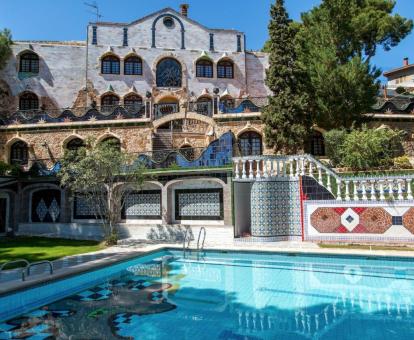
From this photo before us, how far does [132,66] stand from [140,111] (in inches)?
331

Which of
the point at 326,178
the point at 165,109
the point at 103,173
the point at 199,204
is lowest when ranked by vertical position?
the point at 199,204

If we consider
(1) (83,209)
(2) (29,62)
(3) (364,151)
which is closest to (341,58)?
(3) (364,151)

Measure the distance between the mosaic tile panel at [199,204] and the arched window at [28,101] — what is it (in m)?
18.8

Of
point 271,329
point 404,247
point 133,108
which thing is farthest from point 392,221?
point 133,108

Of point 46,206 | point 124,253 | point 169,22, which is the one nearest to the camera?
point 124,253

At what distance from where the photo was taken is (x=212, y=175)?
17750 mm

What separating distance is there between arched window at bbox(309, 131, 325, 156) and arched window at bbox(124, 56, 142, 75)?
16.6 meters

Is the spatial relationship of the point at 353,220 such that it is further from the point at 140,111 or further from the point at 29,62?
the point at 29,62

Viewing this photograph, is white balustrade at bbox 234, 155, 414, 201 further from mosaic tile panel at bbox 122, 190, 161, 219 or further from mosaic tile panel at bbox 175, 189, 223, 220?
mosaic tile panel at bbox 122, 190, 161, 219

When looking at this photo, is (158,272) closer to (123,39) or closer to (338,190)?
(338,190)

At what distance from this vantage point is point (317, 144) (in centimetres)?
2483

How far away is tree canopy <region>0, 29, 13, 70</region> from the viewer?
2644 cm

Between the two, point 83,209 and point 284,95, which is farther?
point 284,95

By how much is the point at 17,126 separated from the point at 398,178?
977 inches
